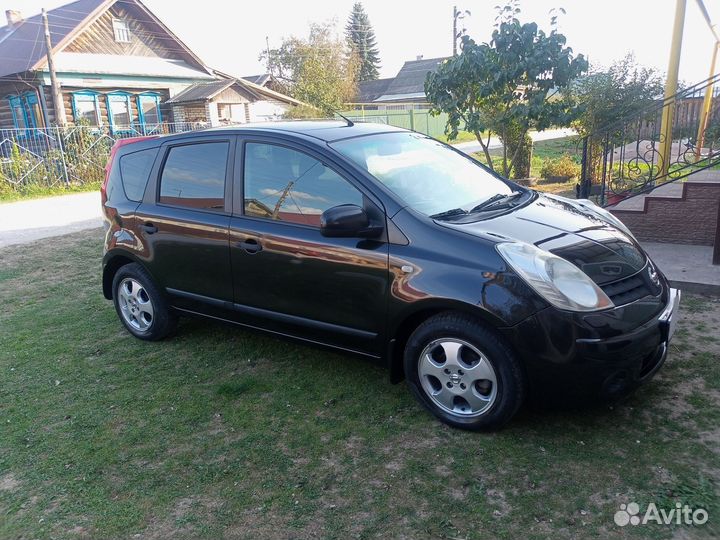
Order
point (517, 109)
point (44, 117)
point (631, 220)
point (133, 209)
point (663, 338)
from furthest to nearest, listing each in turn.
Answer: point (44, 117), point (517, 109), point (631, 220), point (133, 209), point (663, 338)

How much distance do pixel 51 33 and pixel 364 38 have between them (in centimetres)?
5747

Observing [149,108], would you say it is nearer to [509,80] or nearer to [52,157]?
[52,157]

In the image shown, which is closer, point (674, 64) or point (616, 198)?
point (616, 198)

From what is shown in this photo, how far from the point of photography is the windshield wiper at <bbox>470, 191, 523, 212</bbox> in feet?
12.5

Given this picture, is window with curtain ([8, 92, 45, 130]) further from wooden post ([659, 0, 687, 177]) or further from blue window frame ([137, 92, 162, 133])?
wooden post ([659, 0, 687, 177])

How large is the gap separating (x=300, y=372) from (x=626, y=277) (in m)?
2.29

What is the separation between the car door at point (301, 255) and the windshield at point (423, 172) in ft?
0.79

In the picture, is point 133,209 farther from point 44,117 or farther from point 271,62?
point 271,62

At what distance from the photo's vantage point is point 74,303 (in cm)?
629

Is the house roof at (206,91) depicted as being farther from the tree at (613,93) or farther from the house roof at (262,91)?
the tree at (613,93)

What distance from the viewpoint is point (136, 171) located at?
487cm

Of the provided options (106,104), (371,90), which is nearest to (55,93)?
(106,104)

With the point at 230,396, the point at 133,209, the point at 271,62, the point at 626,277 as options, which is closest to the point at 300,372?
the point at 230,396

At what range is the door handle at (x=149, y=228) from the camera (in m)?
4.60
